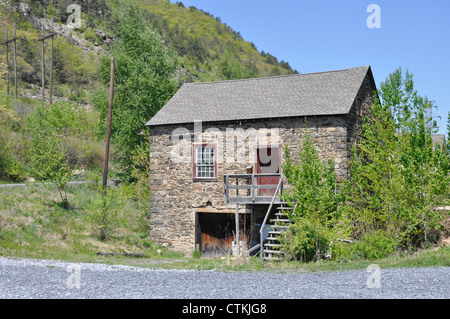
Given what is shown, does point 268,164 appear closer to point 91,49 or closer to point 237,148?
point 237,148

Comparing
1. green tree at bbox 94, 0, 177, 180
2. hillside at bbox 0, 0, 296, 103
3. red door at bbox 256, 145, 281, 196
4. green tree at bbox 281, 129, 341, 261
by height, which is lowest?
green tree at bbox 281, 129, 341, 261

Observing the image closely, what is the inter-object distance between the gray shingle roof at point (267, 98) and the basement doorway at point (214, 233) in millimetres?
4302

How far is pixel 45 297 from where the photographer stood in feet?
26.9

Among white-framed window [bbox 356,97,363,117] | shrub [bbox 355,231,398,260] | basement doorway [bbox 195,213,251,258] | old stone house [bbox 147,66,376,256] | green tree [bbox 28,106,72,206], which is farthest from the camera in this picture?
green tree [bbox 28,106,72,206]

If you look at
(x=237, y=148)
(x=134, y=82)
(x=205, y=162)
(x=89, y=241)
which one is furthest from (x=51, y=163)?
(x=237, y=148)

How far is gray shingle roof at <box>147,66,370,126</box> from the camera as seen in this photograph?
18734mm

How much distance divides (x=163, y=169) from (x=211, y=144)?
2.59 meters

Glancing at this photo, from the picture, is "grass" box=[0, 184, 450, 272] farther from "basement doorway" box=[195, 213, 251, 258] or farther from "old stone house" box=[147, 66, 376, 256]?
"old stone house" box=[147, 66, 376, 256]

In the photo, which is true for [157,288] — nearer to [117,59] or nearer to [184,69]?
[117,59]

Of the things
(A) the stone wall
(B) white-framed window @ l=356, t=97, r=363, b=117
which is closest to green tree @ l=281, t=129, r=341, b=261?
(A) the stone wall

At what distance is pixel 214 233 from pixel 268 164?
3908mm

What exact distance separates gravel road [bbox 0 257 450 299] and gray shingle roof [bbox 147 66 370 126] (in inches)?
334

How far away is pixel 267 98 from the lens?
20625 mm
